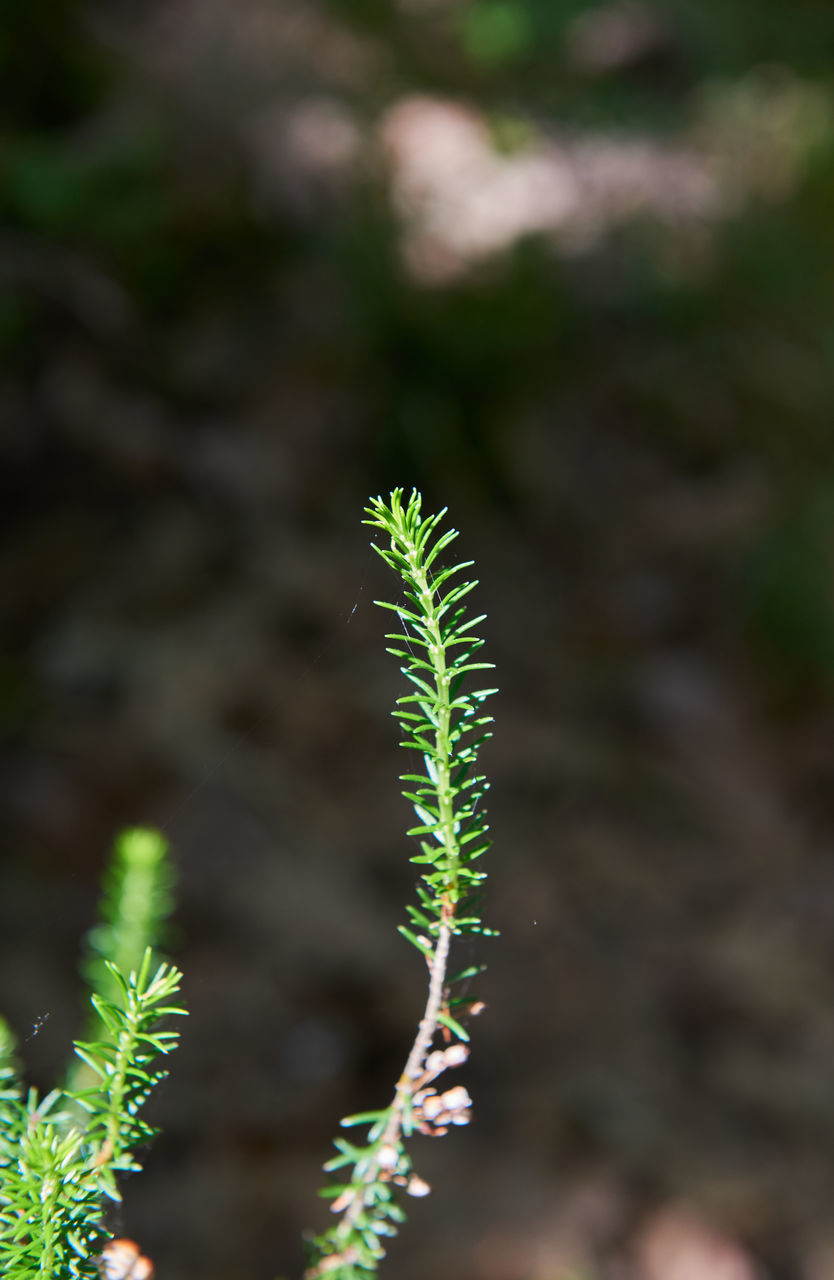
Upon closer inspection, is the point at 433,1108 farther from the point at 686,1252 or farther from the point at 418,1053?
the point at 686,1252

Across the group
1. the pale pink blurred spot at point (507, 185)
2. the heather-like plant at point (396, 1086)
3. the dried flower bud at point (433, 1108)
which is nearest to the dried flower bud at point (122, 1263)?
the heather-like plant at point (396, 1086)

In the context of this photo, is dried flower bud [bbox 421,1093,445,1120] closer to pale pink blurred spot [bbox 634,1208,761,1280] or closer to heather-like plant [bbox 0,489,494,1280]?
→ heather-like plant [bbox 0,489,494,1280]

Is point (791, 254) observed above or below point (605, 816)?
above

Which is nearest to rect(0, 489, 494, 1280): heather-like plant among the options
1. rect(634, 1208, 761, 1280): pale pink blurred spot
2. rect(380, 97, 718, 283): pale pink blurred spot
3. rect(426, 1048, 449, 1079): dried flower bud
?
rect(426, 1048, 449, 1079): dried flower bud

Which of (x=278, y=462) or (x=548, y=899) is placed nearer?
(x=548, y=899)

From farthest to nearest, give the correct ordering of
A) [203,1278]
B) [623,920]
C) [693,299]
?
[693,299]
[623,920]
[203,1278]

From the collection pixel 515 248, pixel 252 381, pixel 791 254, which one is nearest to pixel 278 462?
pixel 252 381

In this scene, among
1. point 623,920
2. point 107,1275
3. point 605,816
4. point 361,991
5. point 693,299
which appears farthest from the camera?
point 693,299

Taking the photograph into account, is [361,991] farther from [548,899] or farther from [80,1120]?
[80,1120]
